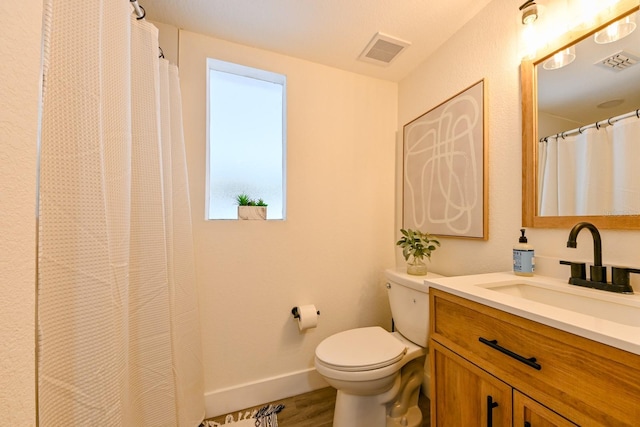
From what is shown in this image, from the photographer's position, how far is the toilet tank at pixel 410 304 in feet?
4.17

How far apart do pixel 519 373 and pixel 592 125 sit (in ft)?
2.99

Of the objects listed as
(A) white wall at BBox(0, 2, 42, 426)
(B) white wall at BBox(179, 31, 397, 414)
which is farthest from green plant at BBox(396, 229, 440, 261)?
(A) white wall at BBox(0, 2, 42, 426)

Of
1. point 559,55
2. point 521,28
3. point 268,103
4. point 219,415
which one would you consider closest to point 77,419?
point 219,415

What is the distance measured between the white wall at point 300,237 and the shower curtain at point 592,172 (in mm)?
1007

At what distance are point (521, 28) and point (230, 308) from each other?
6.76ft

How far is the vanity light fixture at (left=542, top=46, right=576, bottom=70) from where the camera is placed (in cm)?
100

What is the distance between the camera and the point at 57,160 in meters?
0.62

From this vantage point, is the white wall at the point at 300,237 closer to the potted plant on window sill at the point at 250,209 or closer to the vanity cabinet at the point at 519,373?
the potted plant on window sill at the point at 250,209

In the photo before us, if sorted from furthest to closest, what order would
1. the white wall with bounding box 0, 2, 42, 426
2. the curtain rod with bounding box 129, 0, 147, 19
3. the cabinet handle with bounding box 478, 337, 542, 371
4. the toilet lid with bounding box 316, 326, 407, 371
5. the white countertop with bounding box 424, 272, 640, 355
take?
the toilet lid with bounding box 316, 326, 407, 371 → the curtain rod with bounding box 129, 0, 147, 19 → the cabinet handle with bounding box 478, 337, 542, 371 → the white countertop with bounding box 424, 272, 640, 355 → the white wall with bounding box 0, 2, 42, 426

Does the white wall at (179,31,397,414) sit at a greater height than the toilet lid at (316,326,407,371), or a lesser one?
greater

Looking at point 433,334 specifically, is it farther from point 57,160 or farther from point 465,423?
point 57,160

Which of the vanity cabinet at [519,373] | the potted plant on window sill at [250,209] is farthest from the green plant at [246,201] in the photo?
the vanity cabinet at [519,373]

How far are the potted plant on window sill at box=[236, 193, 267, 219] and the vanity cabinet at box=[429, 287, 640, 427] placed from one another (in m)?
1.06

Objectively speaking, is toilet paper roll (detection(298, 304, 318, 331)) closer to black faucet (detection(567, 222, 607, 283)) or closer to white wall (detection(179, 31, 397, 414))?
white wall (detection(179, 31, 397, 414))
